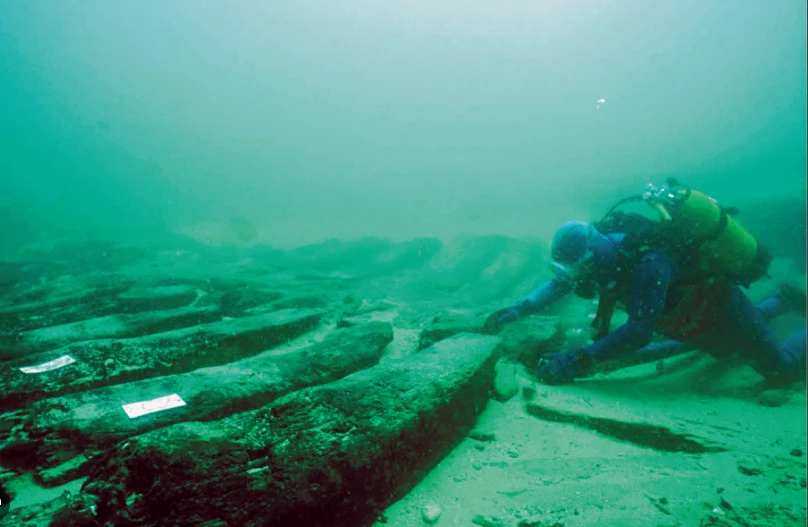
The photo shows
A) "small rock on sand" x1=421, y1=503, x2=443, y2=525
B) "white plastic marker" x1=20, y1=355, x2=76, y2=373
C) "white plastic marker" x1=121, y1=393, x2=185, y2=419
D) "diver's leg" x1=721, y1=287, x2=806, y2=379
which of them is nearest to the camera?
"small rock on sand" x1=421, y1=503, x2=443, y2=525

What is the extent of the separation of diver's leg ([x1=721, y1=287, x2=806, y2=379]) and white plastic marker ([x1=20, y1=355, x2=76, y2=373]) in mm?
7056

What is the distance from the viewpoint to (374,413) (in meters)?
2.44

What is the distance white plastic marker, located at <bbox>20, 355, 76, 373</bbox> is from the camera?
3281 millimetres

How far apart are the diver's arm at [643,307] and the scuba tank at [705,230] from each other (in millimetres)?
584

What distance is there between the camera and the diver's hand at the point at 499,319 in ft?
15.3

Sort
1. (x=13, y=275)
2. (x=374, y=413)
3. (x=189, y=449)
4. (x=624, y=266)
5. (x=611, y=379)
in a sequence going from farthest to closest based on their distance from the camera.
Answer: (x=13, y=275), (x=611, y=379), (x=624, y=266), (x=374, y=413), (x=189, y=449)

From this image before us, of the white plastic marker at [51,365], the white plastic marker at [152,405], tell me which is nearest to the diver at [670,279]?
the white plastic marker at [152,405]

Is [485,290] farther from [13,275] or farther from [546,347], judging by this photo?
[13,275]

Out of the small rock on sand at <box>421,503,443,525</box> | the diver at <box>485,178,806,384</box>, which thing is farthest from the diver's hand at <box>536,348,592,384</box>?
the small rock on sand at <box>421,503,443,525</box>

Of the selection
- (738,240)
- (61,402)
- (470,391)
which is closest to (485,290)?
(738,240)

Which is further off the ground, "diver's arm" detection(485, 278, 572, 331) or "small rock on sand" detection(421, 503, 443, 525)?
"diver's arm" detection(485, 278, 572, 331)

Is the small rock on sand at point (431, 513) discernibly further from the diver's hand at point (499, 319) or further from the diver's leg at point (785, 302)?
the diver's leg at point (785, 302)

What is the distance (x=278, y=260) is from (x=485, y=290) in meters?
9.20

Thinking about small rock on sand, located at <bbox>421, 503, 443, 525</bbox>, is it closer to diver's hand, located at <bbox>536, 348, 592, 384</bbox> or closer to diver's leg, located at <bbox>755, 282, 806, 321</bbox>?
diver's hand, located at <bbox>536, 348, 592, 384</bbox>
